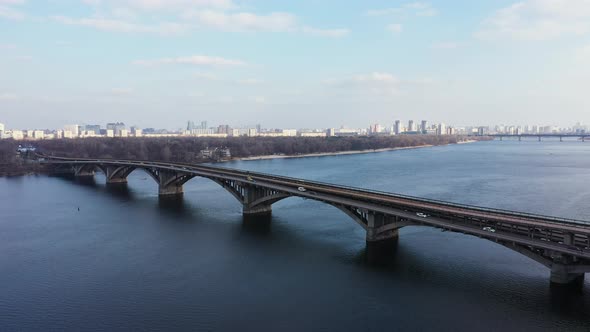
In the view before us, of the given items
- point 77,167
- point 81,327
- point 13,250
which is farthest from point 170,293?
point 77,167

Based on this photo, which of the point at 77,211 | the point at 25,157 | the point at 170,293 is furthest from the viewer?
the point at 25,157

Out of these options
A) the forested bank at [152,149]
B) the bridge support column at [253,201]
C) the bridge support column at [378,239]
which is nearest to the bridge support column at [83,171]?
the forested bank at [152,149]

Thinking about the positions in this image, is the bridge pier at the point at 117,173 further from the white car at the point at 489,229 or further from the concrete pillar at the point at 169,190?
the white car at the point at 489,229

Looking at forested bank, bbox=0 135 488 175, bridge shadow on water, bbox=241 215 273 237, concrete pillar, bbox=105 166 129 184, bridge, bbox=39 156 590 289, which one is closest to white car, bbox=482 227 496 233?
bridge, bbox=39 156 590 289

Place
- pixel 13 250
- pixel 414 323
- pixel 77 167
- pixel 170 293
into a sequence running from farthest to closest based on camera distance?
pixel 77 167
pixel 13 250
pixel 170 293
pixel 414 323

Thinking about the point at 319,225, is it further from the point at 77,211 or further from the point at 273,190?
the point at 77,211
